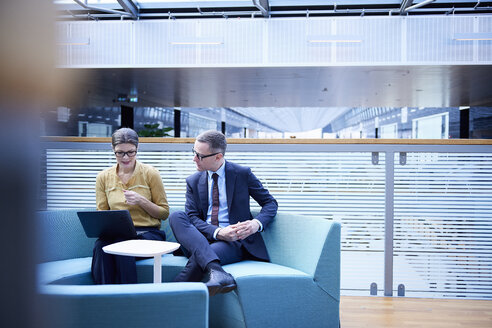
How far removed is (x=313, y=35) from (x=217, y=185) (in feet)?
37.9

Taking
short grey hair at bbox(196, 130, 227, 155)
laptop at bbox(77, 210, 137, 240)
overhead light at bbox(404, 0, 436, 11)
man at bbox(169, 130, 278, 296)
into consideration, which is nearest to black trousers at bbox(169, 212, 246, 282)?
man at bbox(169, 130, 278, 296)

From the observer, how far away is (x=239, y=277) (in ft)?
6.86

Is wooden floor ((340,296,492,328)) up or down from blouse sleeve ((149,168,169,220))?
down

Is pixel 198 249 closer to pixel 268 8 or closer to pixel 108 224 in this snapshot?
pixel 108 224

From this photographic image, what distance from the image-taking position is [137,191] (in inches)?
107

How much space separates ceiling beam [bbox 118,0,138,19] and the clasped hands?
494 inches

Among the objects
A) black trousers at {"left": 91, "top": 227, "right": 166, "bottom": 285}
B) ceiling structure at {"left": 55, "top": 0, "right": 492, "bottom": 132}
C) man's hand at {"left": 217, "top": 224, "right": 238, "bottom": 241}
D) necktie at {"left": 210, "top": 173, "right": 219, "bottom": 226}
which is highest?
ceiling structure at {"left": 55, "top": 0, "right": 492, "bottom": 132}

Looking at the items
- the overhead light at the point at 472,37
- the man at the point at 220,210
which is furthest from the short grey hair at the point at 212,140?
the overhead light at the point at 472,37

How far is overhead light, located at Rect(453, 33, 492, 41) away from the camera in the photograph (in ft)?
42.0

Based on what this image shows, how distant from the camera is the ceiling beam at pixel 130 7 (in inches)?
514

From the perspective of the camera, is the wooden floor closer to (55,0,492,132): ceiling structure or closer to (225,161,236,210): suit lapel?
(225,161,236,210): suit lapel

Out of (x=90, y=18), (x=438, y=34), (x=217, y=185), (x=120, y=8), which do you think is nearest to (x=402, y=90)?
(x=438, y=34)

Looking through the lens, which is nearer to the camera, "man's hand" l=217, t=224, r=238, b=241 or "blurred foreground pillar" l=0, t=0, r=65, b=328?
"blurred foreground pillar" l=0, t=0, r=65, b=328

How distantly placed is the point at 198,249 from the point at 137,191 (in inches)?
29.9
